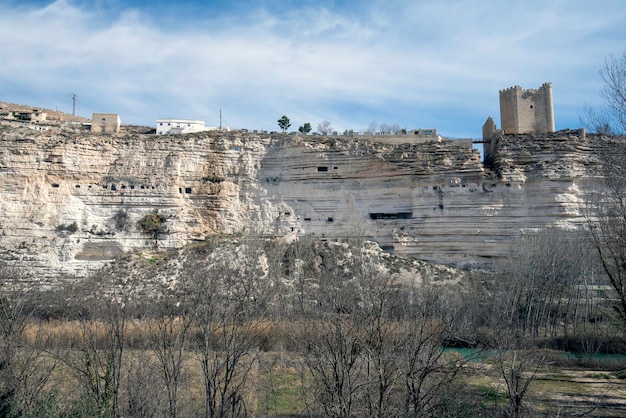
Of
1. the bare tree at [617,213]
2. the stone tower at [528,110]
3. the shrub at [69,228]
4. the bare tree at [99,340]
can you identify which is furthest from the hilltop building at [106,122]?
the bare tree at [617,213]

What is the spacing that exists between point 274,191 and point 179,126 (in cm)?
1221

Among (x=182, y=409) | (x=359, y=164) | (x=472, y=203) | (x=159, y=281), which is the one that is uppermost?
(x=359, y=164)

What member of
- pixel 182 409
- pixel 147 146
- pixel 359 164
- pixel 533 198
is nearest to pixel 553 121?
pixel 533 198

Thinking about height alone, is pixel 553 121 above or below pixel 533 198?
above

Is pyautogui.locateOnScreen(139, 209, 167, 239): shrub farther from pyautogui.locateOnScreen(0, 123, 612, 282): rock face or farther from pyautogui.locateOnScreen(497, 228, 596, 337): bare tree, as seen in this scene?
pyautogui.locateOnScreen(497, 228, 596, 337): bare tree

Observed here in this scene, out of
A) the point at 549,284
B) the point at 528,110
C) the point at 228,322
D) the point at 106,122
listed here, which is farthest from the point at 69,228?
the point at 528,110

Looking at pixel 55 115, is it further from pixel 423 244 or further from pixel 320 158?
pixel 423 244

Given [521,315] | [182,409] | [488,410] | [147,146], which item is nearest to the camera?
[488,410]

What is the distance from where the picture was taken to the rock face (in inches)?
1331

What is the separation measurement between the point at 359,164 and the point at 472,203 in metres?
8.05

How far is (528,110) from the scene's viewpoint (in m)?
37.5

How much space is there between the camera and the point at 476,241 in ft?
112

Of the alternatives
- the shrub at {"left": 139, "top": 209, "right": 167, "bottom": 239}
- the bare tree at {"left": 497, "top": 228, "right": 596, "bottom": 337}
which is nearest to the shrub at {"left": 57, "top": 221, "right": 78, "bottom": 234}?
the shrub at {"left": 139, "top": 209, "right": 167, "bottom": 239}

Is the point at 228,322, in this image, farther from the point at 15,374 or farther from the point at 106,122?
the point at 106,122
